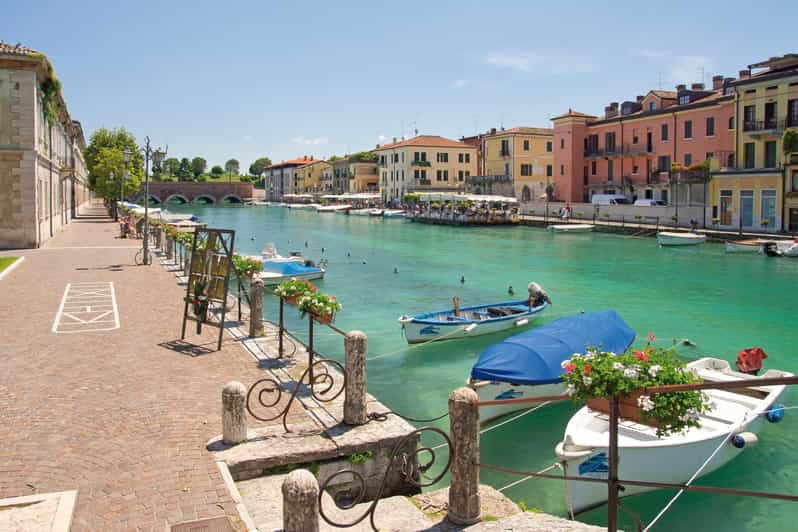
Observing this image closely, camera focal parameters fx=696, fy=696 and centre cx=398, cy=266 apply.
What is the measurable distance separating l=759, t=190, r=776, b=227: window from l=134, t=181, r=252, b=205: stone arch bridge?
12641 centimetres

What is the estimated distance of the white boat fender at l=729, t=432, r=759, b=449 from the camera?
454 inches

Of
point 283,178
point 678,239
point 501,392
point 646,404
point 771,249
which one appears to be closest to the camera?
point 646,404

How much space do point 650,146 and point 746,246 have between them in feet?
84.8

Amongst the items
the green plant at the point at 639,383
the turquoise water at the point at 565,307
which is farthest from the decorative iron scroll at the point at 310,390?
the green plant at the point at 639,383

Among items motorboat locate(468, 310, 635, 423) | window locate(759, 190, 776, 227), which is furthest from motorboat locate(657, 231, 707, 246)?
motorboat locate(468, 310, 635, 423)

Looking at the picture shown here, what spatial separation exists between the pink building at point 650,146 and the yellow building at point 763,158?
3114 mm

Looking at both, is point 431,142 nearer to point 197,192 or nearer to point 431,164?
point 431,164

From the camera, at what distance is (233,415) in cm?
852

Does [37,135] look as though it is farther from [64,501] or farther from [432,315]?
[64,501]

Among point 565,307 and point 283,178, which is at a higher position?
point 283,178

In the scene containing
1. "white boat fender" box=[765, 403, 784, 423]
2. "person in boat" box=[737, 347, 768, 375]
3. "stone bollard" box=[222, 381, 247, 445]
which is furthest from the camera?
"person in boat" box=[737, 347, 768, 375]

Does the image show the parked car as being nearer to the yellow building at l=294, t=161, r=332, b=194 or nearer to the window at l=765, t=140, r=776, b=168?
the window at l=765, t=140, r=776, b=168

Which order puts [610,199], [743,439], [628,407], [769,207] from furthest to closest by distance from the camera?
[610,199], [769,207], [743,439], [628,407]

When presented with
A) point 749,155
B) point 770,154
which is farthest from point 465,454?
point 749,155
